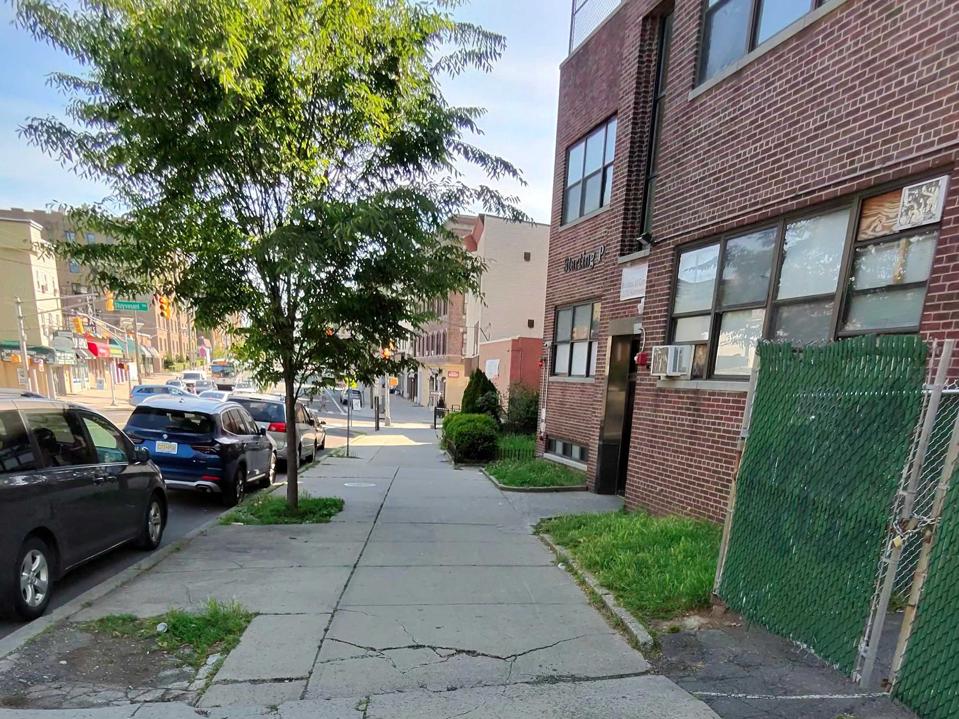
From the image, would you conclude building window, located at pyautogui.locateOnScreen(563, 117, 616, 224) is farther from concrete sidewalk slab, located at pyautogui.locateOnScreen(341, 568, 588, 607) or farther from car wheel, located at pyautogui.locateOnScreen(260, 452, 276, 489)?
car wheel, located at pyautogui.locateOnScreen(260, 452, 276, 489)

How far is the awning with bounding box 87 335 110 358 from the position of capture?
142 ft

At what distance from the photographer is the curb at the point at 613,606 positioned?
11.5 feet

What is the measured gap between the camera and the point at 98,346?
4712 centimetres

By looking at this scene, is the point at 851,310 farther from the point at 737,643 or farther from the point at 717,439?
the point at 737,643

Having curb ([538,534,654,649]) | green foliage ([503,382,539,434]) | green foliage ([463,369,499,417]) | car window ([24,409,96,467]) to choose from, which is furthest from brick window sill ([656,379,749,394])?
green foliage ([463,369,499,417])

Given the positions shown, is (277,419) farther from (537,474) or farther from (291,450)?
(537,474)

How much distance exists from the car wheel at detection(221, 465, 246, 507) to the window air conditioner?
6.31 m

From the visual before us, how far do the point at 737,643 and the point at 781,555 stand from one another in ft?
2.17

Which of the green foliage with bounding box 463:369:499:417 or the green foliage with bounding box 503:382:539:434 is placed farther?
the green foliage with bounding box 463:369:499:417

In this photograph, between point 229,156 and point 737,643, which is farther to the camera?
point 229,156

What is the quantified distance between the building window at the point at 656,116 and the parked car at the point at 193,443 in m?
7.04

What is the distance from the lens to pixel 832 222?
15.4 ft

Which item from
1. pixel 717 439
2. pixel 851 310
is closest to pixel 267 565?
pixel 717 439

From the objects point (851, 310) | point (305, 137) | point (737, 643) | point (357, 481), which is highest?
point (305, 137)
